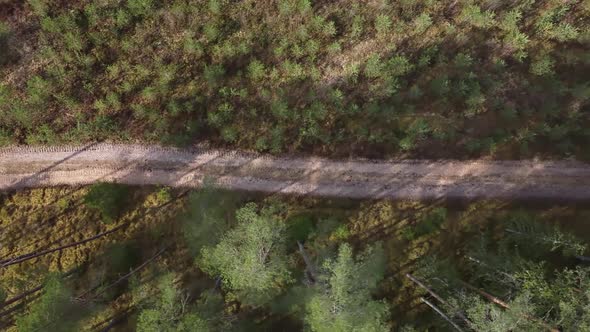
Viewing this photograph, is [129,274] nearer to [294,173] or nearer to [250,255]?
[250,255]

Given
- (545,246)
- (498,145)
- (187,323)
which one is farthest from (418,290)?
(187,323)

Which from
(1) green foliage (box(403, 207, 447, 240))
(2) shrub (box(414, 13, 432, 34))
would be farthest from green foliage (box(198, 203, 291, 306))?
(2) shrub (box(414, 13, 432, 34))

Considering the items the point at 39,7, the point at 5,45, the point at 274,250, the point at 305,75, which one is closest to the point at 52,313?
the point at 274,250

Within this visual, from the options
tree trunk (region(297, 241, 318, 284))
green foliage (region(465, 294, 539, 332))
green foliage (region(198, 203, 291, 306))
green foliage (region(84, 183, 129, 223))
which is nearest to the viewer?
green foliage (region(465, 294, 539, 332))

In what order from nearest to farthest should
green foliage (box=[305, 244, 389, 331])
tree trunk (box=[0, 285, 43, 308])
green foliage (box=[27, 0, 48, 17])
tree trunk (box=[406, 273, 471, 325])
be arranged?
green foliage (box=[305, 244, 389, 331]) → tree trunk (box=[406, 273, 471, 325]) → tree trunk (box=[0, 285, 43, 308]) → green foliage (box=[27, 0, 48, 17])

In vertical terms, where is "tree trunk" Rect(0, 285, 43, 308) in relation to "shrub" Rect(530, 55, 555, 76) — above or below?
below

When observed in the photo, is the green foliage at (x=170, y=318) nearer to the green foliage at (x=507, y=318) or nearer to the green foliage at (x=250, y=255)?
the green foliage at (x=250, y=255)

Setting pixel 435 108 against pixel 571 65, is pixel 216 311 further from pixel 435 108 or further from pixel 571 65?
pixel 571 65

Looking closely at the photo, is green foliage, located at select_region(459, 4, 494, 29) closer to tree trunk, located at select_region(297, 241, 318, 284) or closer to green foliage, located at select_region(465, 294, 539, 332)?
green foliage, located at select_region(465, 294, 539, 332)
